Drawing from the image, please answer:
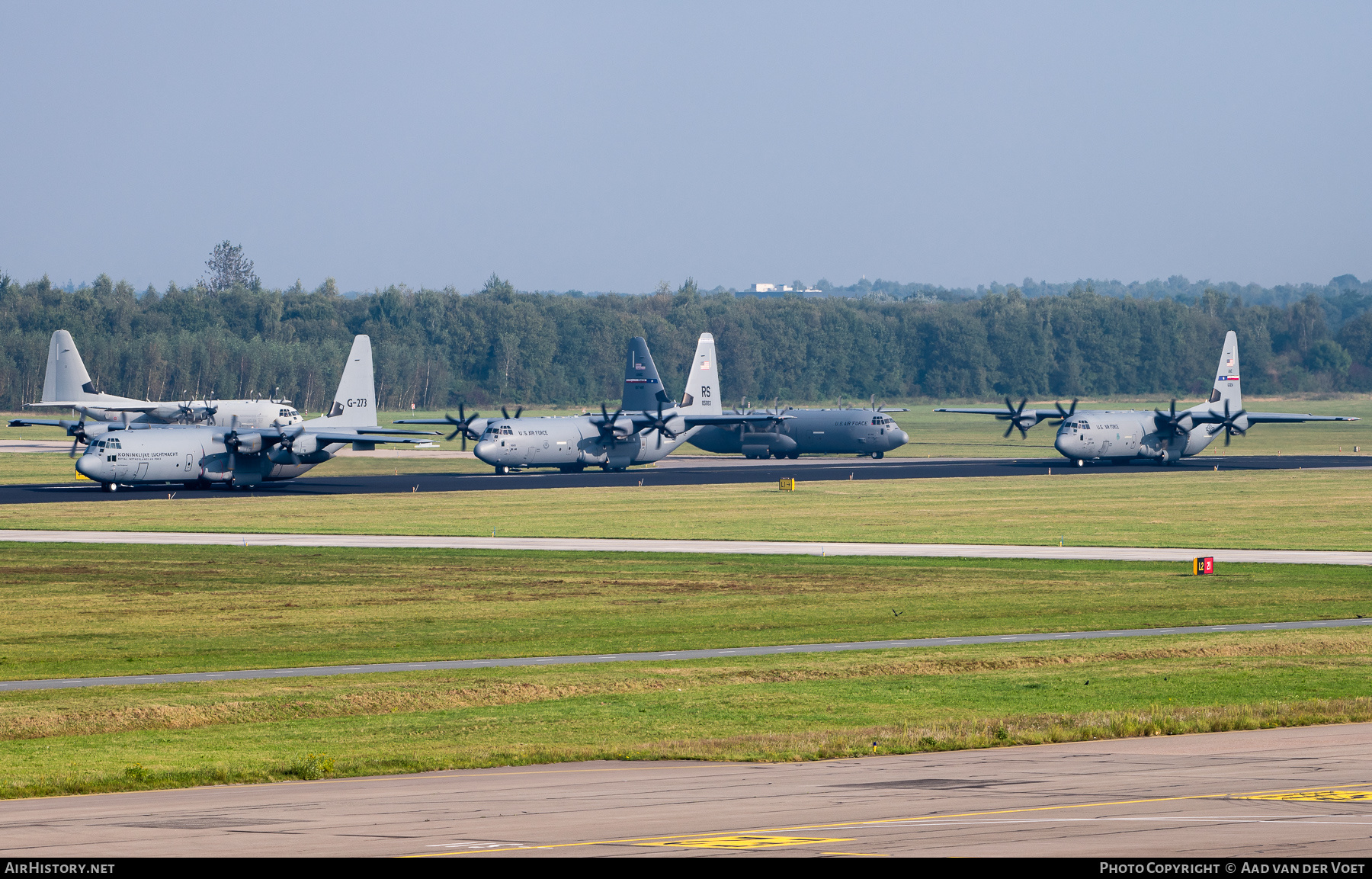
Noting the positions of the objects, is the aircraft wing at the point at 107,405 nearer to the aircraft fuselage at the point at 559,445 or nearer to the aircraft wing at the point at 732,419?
the aircraft fuselage at the point at 559,445

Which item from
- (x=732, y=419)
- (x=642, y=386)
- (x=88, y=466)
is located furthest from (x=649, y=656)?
(x=732, y=419)

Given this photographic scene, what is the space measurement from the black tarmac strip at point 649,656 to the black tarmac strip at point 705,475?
1829 inches

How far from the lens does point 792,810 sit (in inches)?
581

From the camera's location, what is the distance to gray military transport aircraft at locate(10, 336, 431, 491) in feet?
247

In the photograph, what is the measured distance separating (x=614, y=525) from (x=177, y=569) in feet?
61.6

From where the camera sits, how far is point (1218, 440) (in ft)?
456

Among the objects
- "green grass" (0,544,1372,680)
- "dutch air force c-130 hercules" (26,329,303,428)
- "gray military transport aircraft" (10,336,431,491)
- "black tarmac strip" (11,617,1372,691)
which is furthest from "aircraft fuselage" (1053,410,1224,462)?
"black tarmac strip" (11,617,1372,691)

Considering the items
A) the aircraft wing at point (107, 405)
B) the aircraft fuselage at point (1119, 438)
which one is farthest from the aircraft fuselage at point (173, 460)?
the aircraft fuselage at point (1119, 438)

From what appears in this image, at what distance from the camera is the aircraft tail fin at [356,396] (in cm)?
8956

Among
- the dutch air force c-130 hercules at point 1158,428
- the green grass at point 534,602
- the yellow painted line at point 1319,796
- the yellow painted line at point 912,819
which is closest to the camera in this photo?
the yellow painted line at point 912,819

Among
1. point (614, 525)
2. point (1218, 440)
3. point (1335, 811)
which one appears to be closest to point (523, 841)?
point (1335, 811)

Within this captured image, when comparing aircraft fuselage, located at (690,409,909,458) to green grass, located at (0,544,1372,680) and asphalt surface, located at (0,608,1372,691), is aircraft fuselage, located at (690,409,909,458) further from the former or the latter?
asphalt surface, located at (0,608,1372,691)

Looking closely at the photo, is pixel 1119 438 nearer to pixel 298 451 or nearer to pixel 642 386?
pixel 642 386

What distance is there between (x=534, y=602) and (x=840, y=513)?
28.4 metres
